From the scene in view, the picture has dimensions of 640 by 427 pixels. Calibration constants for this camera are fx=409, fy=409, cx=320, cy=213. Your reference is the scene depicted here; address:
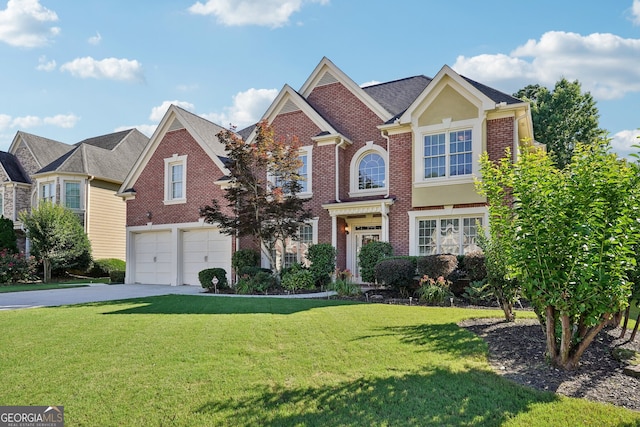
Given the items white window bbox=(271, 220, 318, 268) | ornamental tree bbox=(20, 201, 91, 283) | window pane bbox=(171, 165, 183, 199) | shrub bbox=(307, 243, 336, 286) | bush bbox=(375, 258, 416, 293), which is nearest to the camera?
bush bbox=(375, 258, 416, 293)

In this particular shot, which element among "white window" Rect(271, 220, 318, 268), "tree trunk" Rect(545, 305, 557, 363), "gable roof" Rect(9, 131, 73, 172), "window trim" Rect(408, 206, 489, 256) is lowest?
"tree trunk" Rect(545, 305, 557, 363)

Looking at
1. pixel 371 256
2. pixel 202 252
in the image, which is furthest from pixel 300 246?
pixel 202 252

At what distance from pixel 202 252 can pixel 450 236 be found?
36.4 feet

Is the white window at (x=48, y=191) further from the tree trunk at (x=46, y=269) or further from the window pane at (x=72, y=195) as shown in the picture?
the tree trunk at (x=46, y=269)

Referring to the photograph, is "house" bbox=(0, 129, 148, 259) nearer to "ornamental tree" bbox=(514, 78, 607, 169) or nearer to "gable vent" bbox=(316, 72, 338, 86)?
"gable vent" bbox=(316, 72, 338, 86)

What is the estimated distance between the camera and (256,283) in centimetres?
1478

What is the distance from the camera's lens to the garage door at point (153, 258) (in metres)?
19.9

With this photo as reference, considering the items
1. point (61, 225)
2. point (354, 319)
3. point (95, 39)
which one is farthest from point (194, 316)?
point (61, 225)

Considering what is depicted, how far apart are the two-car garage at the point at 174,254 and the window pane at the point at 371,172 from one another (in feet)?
21.4

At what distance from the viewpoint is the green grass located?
387 cm

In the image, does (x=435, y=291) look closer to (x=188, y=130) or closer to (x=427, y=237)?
(x=427, y=237)

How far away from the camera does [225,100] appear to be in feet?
45.3

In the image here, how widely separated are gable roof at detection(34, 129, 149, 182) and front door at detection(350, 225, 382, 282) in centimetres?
1874

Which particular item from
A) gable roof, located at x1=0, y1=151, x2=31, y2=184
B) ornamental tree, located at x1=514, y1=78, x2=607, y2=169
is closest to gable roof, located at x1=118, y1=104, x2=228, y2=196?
gable roof, located at x1=0, y1=151, x2=31, y2=184
